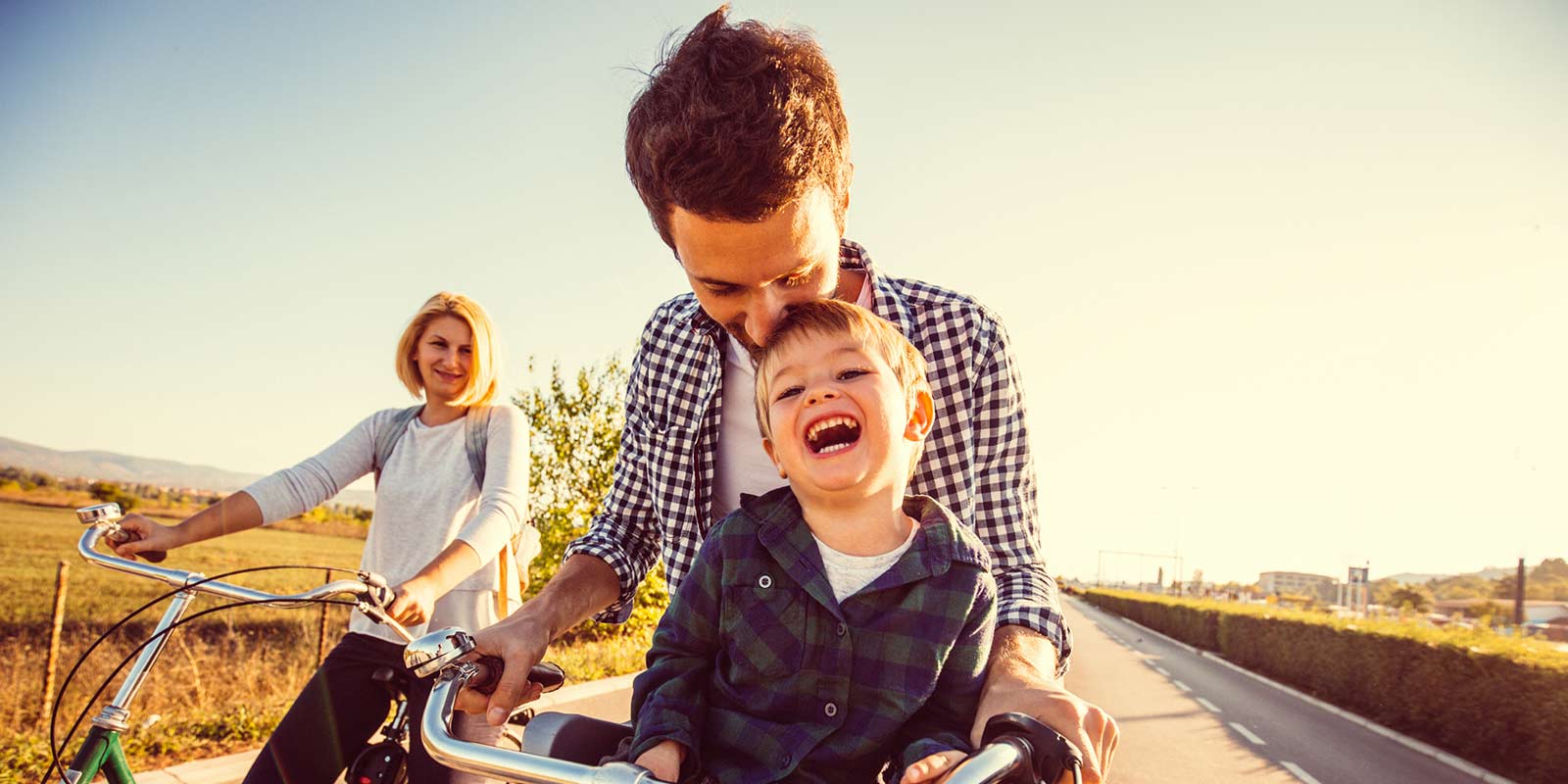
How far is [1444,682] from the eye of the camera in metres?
13.0

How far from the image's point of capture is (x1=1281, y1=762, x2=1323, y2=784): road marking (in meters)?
8.66

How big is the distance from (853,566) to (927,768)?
61cm

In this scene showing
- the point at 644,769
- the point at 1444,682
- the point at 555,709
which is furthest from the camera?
the point at 1444,682

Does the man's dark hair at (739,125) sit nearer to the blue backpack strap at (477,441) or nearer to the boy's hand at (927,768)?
the boy's hand at (927,768)

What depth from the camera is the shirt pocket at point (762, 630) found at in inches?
64.0

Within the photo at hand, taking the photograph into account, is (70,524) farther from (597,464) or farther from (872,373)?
(872,373)

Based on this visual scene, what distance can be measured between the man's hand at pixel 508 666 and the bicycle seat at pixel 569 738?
12 centimetres

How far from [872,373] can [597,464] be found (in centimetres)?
1475

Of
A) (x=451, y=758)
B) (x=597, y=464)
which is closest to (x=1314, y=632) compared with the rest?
(x=597, y=464)

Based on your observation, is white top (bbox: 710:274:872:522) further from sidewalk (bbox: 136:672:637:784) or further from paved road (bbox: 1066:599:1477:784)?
paved road (bbox: 1066:599:1477:784)

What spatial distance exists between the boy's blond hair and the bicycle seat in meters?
0.64

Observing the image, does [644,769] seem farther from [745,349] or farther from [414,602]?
[414,602]

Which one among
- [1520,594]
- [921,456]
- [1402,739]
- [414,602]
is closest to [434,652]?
[921,456]

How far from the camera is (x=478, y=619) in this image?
340 centimetres
